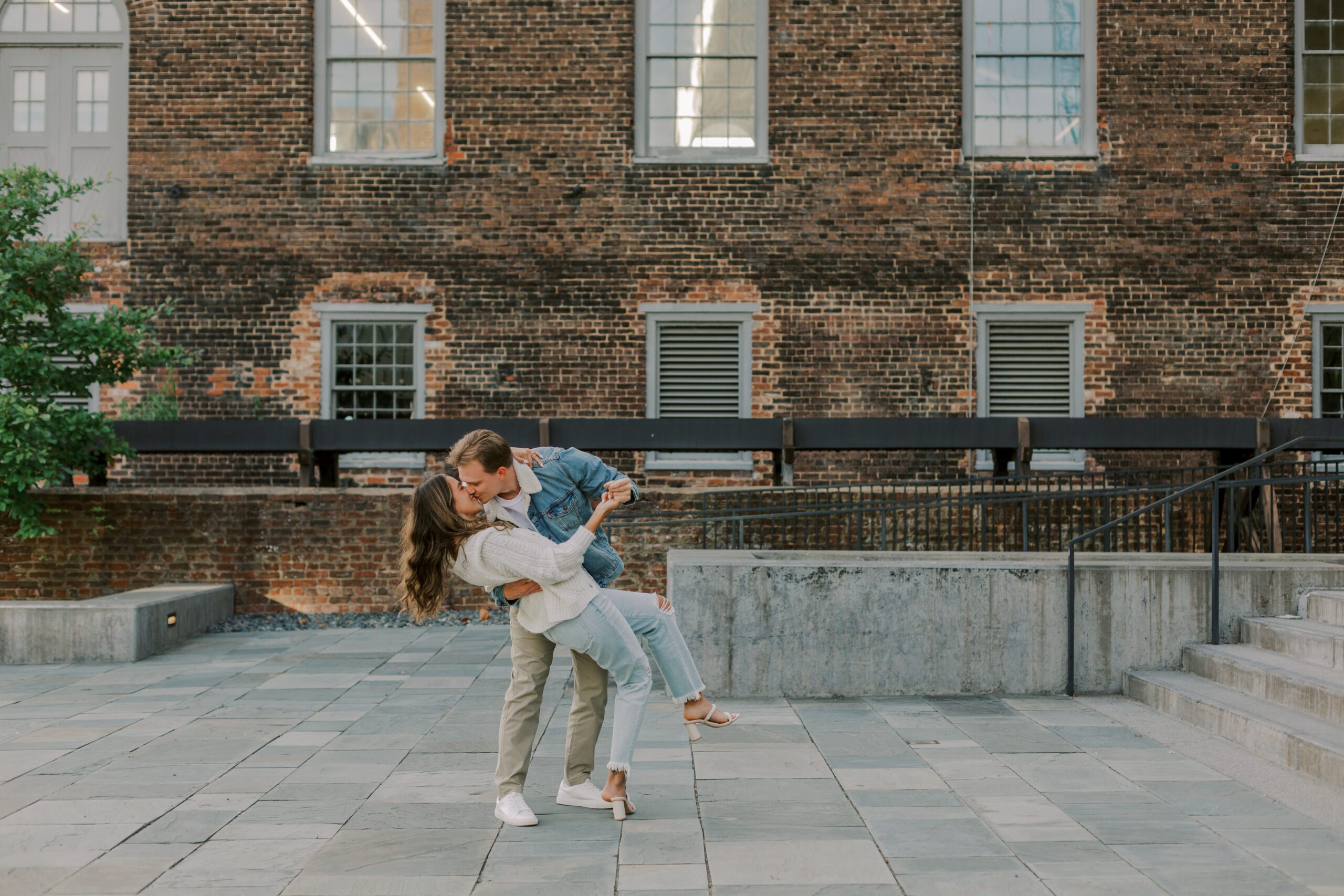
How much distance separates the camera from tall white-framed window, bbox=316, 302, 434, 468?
14914 mm

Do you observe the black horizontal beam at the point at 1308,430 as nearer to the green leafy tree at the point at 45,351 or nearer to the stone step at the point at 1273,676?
the stone step at the point at 1273,676

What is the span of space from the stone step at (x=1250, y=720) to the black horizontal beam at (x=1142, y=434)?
211 inches

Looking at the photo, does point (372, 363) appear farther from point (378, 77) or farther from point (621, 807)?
point (621, 807)

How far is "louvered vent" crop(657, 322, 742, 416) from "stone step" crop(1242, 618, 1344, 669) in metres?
8.08

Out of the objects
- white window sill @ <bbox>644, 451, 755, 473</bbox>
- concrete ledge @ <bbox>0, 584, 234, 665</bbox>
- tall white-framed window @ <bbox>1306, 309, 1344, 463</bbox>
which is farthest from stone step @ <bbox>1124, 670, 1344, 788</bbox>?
tall white-framed window @ <bbox>1306, 309, 1344, 463</bbox>

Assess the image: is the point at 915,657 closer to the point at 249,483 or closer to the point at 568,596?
the point at 568,596

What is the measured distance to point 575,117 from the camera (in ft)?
48.8

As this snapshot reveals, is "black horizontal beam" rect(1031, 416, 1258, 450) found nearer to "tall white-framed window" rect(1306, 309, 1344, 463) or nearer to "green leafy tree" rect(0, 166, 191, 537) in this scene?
"tall white-framed window" rect(1306, 309, 1344, 463)

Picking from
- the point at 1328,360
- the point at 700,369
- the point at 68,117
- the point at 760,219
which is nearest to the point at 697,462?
the point at 700,369

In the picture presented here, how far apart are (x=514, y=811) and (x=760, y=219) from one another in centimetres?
1107

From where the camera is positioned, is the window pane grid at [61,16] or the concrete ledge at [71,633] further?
the window pane grid at [61,16]

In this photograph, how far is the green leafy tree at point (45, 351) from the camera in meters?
10.7

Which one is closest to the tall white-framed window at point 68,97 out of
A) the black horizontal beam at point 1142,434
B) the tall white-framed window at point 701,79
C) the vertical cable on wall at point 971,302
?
the tall white-framed window at point 701,79

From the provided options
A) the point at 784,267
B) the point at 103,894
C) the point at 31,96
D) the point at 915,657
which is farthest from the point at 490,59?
the point at 103,894
